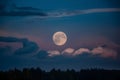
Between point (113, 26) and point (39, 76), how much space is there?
159 centimetres

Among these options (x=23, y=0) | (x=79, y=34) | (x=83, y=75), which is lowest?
(x=83, y=75)

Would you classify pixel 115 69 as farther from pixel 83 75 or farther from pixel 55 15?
pixel 55 15

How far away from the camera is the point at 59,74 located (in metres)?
7.16

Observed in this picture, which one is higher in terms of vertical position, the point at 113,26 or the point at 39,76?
the point at 113,26

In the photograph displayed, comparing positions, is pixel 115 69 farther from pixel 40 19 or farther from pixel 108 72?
pixel 40 19

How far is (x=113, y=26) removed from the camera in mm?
7352

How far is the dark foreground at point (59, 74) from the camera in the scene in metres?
7.14

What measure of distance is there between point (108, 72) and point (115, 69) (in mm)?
134

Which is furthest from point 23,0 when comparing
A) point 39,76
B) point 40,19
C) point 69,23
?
point 39,76

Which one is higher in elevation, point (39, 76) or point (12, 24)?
point (12, 24)

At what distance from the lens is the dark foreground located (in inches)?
281

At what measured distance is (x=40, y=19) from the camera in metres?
7.34

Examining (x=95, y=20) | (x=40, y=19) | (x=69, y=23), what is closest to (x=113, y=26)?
(x=95, y=20)

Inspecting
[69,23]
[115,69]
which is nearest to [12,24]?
[69,23]
